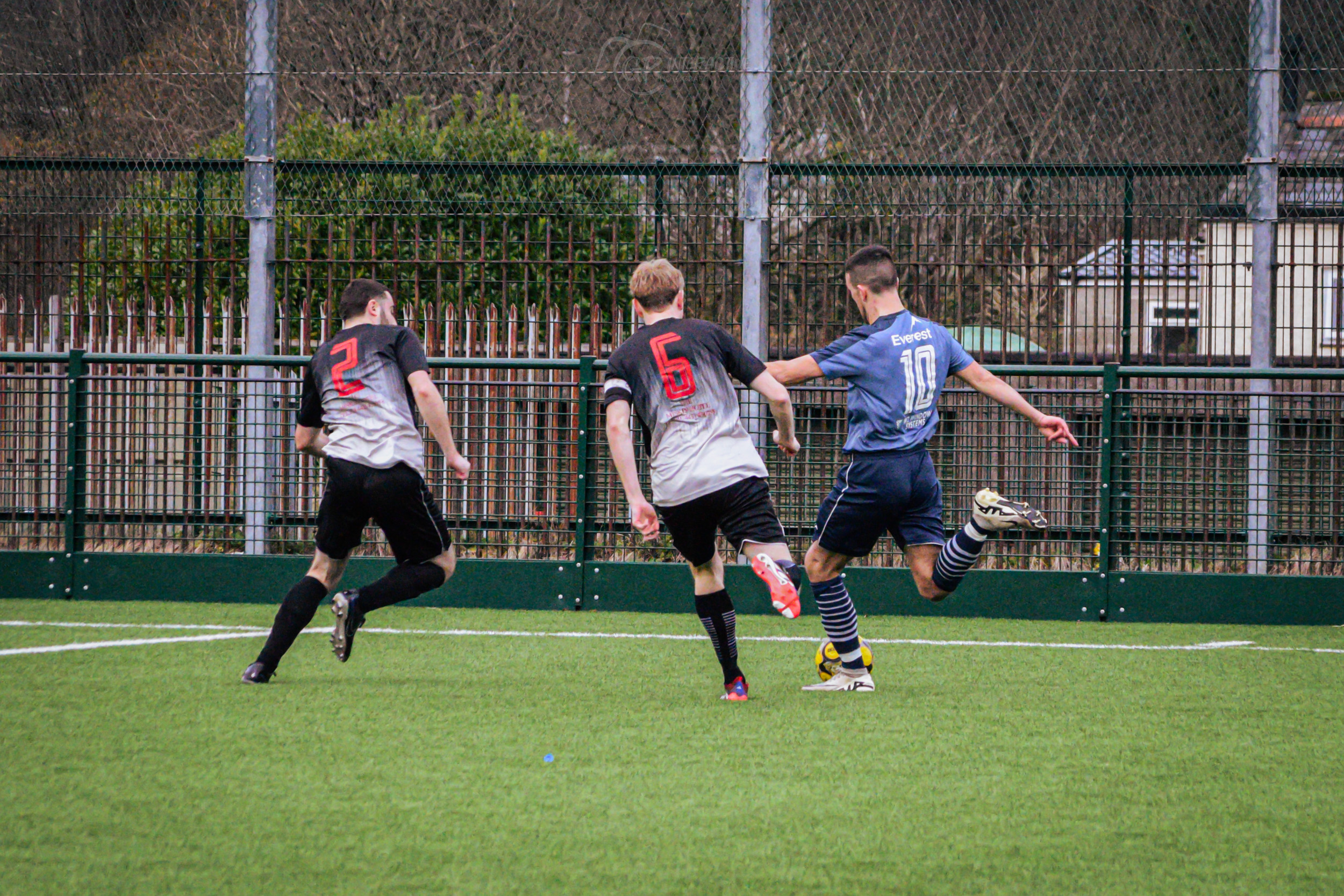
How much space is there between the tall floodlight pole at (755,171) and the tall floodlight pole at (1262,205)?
9.37 ft

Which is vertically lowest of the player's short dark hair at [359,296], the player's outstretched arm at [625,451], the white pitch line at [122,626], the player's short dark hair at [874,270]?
the white pitch line at [122,626]

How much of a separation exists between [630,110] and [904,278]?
7.89 ft

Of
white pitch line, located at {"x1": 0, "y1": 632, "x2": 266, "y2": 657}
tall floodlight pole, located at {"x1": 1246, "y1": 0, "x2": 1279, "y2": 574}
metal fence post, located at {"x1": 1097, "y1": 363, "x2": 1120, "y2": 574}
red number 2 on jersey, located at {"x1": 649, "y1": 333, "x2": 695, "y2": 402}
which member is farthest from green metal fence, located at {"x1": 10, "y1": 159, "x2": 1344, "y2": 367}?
red number 2 on jersey, located at {"x1": 649, "y1": 333, "x2": 695, "y2": 402}

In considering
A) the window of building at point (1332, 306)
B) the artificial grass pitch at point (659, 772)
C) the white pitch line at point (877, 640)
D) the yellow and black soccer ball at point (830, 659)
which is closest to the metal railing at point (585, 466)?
the window of building at point (1332, 306)

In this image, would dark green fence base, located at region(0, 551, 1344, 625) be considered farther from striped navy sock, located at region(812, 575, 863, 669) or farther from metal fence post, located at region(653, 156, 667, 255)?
striped navy sock, located at region(812, 575, 863, 669)

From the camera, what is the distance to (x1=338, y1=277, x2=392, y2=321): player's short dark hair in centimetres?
631

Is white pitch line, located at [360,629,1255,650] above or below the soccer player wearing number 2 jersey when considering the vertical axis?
below

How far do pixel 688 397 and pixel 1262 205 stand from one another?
499 centimetres

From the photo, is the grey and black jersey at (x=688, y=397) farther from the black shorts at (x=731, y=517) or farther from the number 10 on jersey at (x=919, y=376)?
the number 10 on jersey at (x=919, y=376)

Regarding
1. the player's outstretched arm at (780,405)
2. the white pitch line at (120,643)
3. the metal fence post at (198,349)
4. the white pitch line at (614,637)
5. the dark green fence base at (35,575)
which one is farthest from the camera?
the metal fence post at (198,349)

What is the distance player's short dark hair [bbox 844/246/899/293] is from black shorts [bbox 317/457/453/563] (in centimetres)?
198

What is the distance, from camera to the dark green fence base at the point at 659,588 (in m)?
8.64

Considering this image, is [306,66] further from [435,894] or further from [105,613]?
[435,894]

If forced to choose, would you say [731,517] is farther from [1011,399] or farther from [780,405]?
[1011,399]
